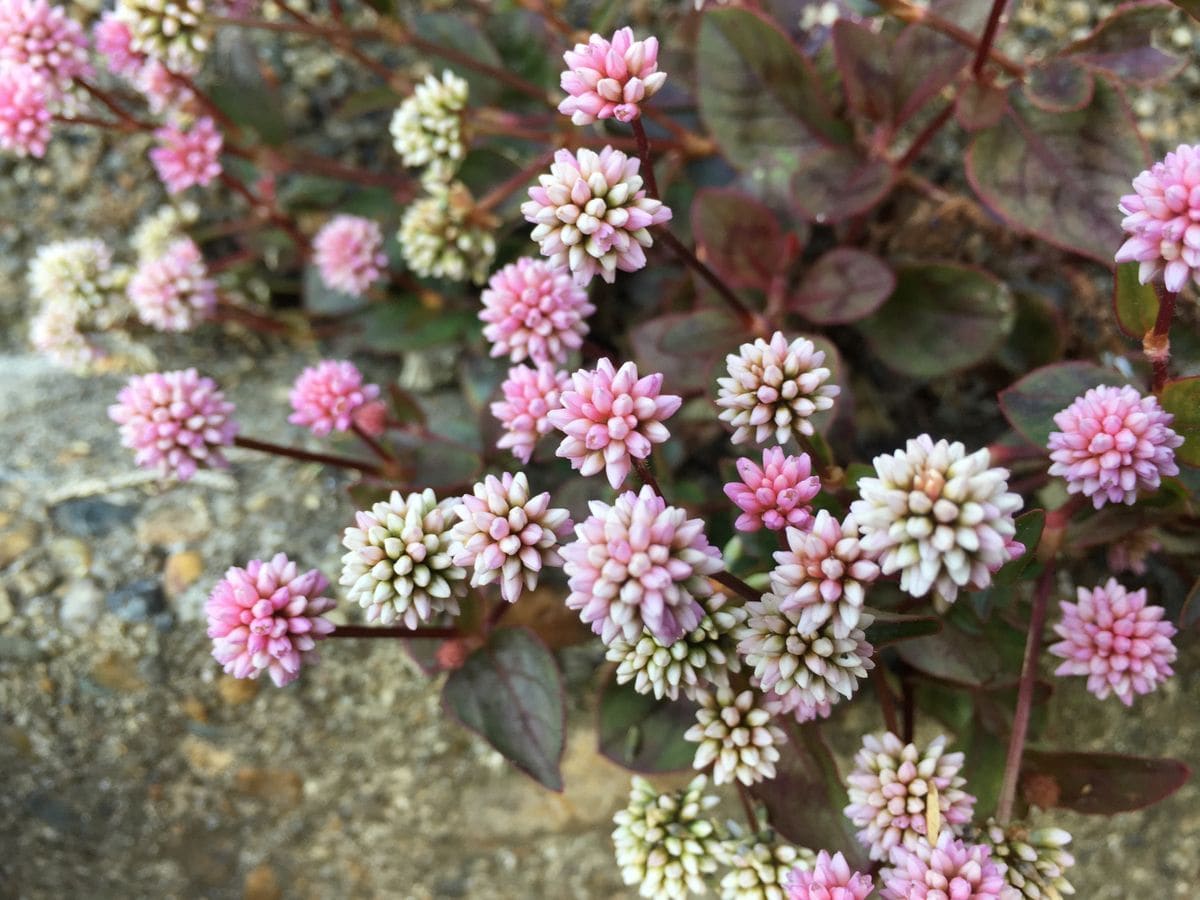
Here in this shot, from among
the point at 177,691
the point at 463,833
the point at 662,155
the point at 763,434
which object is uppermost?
the point at 662,155

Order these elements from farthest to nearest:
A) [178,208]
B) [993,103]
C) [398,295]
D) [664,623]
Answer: [178,208] < [398,295] < [993,103] < [664,623]

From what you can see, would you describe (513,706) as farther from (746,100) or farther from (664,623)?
(746,100)

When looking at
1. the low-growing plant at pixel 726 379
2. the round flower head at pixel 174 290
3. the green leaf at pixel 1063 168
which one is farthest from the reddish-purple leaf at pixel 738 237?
the round flower head at pixel 174 290

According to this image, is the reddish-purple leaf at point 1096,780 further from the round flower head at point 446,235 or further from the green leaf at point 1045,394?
the round flower head at point 446,235

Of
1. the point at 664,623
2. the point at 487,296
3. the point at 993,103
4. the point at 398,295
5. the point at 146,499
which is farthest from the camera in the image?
the point at 398,295

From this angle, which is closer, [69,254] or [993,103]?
[993,103]

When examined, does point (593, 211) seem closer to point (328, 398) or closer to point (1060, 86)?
point (328, 398)

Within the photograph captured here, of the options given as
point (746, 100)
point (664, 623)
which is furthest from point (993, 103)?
point (664, 623)
